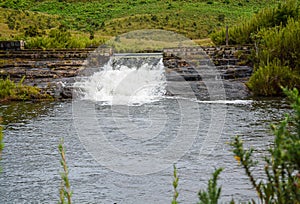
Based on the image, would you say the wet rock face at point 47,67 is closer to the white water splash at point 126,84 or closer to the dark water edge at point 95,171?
the white water splash at point 126,84

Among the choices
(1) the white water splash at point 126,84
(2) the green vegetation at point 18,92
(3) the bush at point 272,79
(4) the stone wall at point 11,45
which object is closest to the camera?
(3) the bush at point 272,79

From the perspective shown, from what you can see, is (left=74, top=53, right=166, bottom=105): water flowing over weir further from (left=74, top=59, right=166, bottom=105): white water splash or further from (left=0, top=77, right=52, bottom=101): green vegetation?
(left=0, top=77, right=52, bottom=101): green vegetation

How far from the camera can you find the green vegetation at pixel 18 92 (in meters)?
15.6

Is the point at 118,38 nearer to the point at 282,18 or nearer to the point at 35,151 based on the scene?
the point at 282,18

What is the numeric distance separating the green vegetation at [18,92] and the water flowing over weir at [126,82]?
125cm

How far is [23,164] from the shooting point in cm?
776

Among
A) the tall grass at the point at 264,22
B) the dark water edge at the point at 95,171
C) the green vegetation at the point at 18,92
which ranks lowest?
the dark water edge at the point at 95,171

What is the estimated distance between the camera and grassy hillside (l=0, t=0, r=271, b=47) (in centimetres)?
4053

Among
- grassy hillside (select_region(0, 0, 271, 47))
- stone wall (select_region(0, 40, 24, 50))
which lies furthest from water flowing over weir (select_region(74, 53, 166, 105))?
grassy hillside (select_region(0, 0, 271, 47))

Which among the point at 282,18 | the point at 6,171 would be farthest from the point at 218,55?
the point at 6,171

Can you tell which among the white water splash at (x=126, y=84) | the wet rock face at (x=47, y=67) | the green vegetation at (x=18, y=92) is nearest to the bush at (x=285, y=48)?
the white water splash at (x=126, y=84)

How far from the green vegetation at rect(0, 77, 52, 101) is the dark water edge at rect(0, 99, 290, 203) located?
14.0ft

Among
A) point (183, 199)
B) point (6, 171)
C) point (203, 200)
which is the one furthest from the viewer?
point (6, 171)

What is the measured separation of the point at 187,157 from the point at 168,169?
74cm
